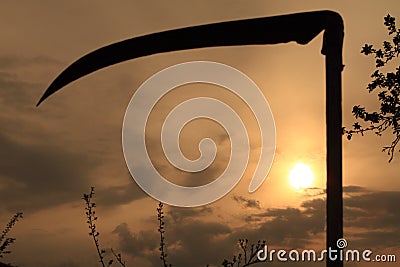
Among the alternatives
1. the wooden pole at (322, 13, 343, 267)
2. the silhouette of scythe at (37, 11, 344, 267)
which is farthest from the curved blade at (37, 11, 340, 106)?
the wooden pole at (322, 13, 343, 267)

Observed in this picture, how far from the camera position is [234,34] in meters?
4.26

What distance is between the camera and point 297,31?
13.9 feet

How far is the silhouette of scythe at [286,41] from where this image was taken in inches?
152

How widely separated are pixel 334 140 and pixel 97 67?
6.20ft

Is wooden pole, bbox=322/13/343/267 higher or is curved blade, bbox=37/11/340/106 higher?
curved blade, bbox=37/11/340/106

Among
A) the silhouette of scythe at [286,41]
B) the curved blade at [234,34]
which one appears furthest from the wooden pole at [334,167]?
the curved blade at [234,34]

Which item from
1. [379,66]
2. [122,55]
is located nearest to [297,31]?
[122,55]

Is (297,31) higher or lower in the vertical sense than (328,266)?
higher

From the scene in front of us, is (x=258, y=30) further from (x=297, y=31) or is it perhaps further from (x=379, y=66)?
(x=379, y=66)

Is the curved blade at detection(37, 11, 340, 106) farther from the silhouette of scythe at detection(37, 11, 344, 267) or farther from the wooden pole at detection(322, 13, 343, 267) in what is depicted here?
the wooden pole at detection(322, 13, 343, 267)

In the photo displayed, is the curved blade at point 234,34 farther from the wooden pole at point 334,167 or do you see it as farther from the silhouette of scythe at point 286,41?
the wooden pole at point 334,167

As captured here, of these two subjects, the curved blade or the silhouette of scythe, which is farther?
the curved blade

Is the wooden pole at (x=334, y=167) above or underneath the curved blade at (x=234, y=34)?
underneath

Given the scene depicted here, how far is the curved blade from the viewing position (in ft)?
13.8
